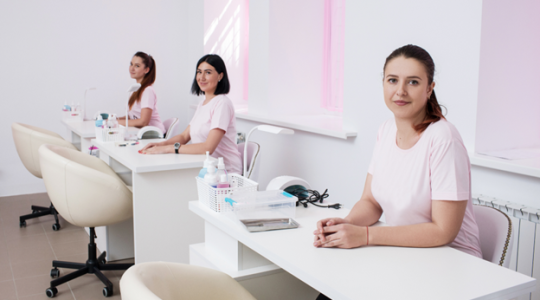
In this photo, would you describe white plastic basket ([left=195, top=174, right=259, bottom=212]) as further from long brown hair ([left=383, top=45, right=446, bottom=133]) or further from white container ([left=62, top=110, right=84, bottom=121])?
white container ([left=62, top=110, right=84, bottom=121])

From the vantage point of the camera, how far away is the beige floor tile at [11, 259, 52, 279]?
3.01 metres

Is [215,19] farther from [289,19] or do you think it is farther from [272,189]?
[272,189]

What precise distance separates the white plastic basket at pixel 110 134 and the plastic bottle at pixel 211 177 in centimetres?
174

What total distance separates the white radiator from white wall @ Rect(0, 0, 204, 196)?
4251 millimetres

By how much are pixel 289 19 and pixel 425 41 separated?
1.72 metres

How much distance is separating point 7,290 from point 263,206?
196 cm

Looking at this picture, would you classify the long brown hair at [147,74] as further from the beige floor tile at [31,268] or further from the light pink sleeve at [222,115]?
the beige floor tile at [31,268]

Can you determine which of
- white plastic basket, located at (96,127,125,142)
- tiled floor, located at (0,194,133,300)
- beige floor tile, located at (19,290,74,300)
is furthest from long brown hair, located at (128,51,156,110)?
beige floor tile, located at (19,290,74,300)

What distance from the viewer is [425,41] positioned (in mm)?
2637

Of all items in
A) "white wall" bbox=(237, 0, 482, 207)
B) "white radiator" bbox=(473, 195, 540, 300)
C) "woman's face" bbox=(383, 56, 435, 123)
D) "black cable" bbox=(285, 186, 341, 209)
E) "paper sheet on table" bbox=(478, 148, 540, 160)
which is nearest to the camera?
"woman's face" bbox=(383, 56, 435, 123)

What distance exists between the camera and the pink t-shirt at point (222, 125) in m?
3.18

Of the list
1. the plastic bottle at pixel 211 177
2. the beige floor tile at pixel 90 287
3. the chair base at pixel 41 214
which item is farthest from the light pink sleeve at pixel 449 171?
the chair base at pixel 41 214

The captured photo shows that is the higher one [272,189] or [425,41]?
[425,41]

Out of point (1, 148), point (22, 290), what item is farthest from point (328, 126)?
point (1, 148)
